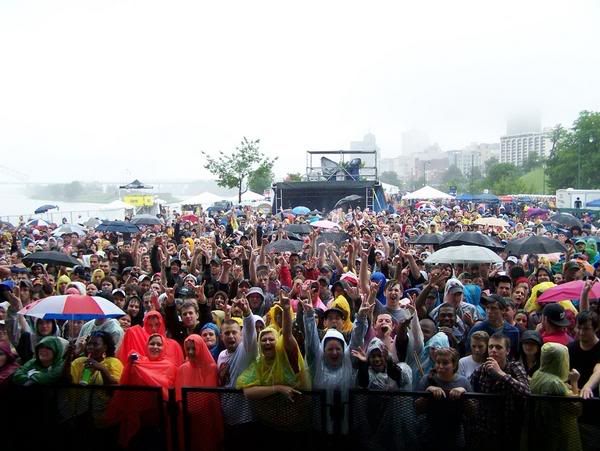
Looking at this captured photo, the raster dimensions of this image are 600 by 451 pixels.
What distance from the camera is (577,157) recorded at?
76250 millimetres

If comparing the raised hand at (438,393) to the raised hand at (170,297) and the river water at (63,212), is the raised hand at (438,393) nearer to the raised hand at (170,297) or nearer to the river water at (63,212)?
the raised hand at (170,297)

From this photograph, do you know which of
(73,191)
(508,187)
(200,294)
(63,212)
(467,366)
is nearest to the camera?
(467,366)

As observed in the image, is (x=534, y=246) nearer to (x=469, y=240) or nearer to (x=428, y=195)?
(x=469, y=240)

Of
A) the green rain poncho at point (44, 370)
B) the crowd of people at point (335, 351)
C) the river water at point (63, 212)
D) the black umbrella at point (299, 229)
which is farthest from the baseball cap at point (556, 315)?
the river water at point (63, 212)

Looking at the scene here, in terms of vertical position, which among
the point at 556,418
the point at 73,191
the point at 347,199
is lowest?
the point at 556,418

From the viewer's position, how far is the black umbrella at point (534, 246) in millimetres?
10969

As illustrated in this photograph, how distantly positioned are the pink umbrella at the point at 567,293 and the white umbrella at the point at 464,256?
224cm

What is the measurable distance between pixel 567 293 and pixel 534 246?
14.3 feet

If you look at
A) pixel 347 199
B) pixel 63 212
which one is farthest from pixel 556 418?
pixel 63 212

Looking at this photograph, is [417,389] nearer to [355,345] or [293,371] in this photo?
[355,345]

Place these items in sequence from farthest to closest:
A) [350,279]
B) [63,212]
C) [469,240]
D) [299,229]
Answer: [63,212] < [299,229] < [469,240] < [350,279]

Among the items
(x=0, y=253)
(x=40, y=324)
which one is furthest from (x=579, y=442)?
(x=0, y=253)

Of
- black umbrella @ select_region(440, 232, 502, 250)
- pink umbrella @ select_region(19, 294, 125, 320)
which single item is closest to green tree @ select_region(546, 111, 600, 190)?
black umbrella @ select_region(440, 232, 502, 250)

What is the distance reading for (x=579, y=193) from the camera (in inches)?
1491
